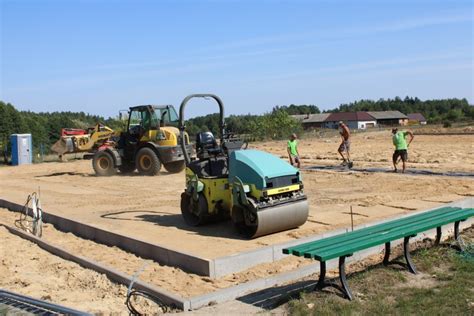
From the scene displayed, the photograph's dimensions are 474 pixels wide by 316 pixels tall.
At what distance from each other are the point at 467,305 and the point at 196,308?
2679 mm

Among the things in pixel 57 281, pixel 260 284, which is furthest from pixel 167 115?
pixel 260 284

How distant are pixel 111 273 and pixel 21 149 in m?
26.9

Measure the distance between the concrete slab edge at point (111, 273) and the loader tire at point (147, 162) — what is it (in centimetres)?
899

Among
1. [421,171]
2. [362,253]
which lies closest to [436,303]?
[362,253]

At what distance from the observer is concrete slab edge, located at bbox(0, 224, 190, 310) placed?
5.95m

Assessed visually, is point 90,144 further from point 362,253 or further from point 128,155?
point 362,253

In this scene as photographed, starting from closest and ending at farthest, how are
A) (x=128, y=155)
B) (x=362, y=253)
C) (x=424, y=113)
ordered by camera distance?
(x=362, y=253), (x=128, y=155), (x=424, y=113)

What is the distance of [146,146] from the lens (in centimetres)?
1975

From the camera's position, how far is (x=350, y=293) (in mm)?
5711

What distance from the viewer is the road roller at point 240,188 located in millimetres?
8148

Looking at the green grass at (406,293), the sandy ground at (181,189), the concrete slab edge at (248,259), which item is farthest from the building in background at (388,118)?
the green grass at (406,293)

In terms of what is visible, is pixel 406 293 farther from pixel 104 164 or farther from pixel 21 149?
pixel 21 149

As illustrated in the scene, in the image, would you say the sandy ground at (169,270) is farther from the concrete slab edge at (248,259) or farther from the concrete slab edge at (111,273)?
the concrete slab edge at (111,273)

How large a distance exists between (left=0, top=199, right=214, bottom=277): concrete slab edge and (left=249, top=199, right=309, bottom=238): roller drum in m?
1.33
